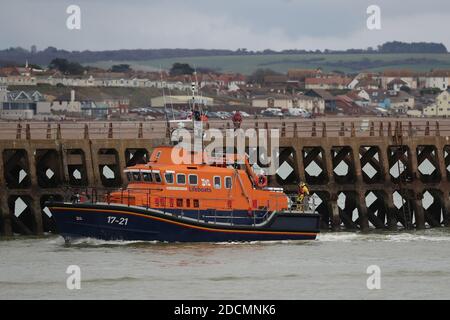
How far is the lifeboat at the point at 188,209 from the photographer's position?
152 feet

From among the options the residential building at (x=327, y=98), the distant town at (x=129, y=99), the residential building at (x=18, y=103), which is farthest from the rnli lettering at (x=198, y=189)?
the residential building at (x=327, y=98)

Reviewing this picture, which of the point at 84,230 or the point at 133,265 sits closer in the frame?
the point at 133,265

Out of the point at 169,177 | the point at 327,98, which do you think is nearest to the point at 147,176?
the point at 169,177

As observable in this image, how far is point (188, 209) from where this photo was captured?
47.3 m

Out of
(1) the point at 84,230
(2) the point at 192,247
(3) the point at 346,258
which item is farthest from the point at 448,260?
(1) the point at 84,230

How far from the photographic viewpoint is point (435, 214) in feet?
184

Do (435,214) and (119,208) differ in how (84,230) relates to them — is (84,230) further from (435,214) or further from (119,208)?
(435,214)

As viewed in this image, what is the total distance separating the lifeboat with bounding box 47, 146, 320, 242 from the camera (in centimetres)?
4641

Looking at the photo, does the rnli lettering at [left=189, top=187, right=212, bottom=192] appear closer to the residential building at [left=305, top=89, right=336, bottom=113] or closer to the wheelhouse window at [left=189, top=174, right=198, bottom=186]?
the wheelhouse window at [left=189, top=174, right=198, bottom=186]

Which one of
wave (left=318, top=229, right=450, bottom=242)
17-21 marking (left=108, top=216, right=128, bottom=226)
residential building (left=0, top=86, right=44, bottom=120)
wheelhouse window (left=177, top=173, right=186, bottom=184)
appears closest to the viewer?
17-21 marking (left=108, top=216, right=128, bottom=226)
